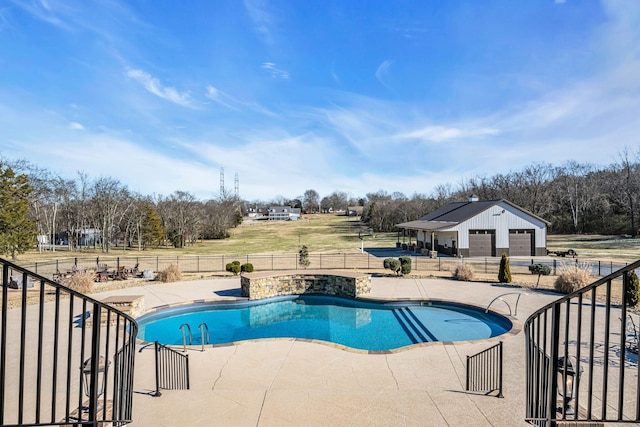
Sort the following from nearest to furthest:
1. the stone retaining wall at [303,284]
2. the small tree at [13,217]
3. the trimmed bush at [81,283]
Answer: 1. the trimmed bush at [81,283]
2. the stone retaining wall at [303,284]
3. the small tree at [13,217]

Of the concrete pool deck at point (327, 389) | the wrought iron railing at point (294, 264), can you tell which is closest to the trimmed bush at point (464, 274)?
the wrought iron railing at point (294, 264)

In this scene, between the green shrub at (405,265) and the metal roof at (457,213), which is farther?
the metal roof at (457,213)

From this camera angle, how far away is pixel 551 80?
15.4 meters

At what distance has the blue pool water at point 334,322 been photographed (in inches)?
427

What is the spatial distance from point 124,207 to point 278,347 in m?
37.3

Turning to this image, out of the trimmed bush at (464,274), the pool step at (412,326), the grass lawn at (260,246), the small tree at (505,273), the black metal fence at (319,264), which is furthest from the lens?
the grass lawn at (260,246)

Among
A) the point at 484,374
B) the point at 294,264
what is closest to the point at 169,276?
the point at 294,264

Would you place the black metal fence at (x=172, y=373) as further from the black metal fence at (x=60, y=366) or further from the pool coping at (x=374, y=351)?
the pool coping at (x=374, y=351)

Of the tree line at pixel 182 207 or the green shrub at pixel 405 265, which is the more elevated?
the tree line at pixel 182 207

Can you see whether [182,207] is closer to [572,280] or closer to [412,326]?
[412,326]

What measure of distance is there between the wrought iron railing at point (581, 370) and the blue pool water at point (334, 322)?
10.5ft

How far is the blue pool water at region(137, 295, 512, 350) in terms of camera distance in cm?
1084

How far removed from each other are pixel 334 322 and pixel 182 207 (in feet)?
121

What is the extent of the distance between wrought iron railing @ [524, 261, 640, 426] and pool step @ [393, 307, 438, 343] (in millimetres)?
3601
